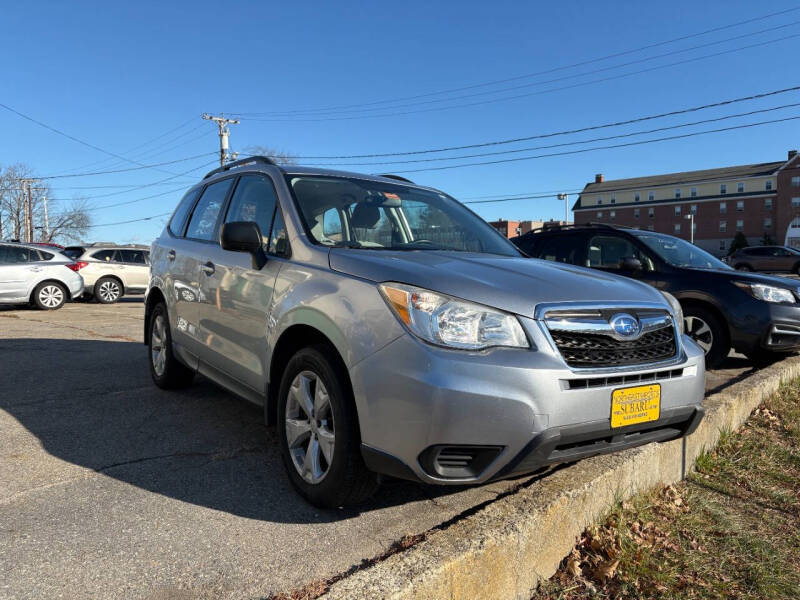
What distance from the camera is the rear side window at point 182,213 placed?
5.00 m

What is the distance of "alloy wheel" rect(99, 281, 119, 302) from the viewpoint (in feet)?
52.5

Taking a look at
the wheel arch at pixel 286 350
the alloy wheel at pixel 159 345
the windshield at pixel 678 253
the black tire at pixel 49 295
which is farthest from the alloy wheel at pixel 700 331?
the black tire at pixel 49 295

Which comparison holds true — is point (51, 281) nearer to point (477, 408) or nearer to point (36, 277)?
point (36, 277)

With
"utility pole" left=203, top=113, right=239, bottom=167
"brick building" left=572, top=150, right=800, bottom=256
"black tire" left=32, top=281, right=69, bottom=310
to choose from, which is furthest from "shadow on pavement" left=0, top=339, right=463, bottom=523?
"brick building" left=572, top=150, right=800, bottom=256

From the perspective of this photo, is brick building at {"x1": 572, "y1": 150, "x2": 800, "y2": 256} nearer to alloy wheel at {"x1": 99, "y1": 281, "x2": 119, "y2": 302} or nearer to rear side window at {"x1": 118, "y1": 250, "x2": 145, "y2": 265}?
rear side window at {"x1": 118, "y1": 250, "x2": 145, "y2": 265}

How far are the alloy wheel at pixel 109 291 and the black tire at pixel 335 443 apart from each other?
15.1 meters

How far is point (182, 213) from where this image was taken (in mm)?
5129

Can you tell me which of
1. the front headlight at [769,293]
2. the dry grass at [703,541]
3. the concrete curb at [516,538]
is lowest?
the dry grass at [703,541]

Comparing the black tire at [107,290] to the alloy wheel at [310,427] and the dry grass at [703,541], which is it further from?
the dry grass at [703,541]

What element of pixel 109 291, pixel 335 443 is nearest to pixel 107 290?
pixel 109 291

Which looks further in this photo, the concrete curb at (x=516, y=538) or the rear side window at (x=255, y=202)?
the rear side window at (x=255, y=202)

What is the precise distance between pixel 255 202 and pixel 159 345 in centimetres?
202

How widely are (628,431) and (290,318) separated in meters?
1.64

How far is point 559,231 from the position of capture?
766 cm
